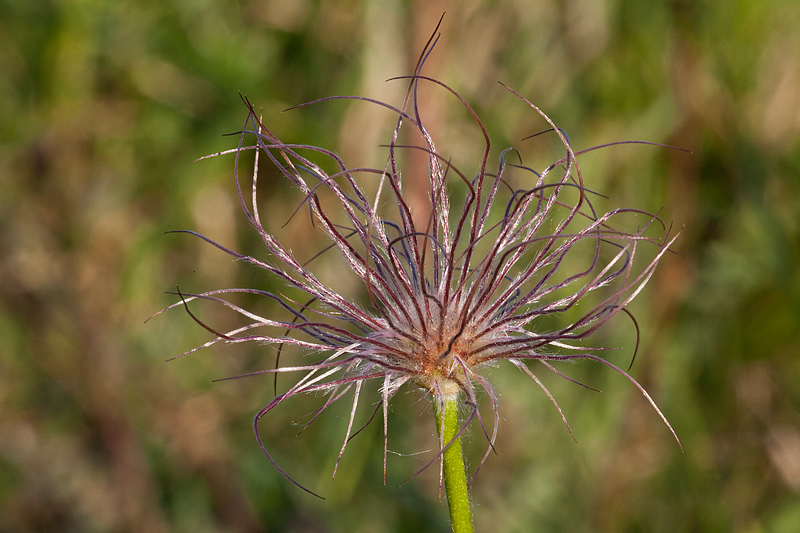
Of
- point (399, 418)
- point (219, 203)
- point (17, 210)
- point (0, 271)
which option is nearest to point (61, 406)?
point (0, 271)

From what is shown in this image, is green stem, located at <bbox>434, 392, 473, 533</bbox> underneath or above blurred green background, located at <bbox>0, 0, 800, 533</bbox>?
underneath

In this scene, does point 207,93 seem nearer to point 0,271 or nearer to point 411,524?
point 0,271

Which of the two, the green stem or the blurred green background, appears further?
the blurred green background

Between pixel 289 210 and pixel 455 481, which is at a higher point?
pixel 289 210

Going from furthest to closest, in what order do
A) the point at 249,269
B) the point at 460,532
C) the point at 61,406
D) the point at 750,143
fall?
the point at 249,269, the point at 61,406, the point at 750,143, the point at 460,532

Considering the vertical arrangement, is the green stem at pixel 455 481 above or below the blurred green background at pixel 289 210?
below

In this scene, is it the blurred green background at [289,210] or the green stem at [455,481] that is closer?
the green stem at [455,481]

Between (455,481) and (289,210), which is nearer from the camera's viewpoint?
(455,481)

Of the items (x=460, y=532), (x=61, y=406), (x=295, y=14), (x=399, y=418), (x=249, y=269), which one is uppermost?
(x=295, y=14)
